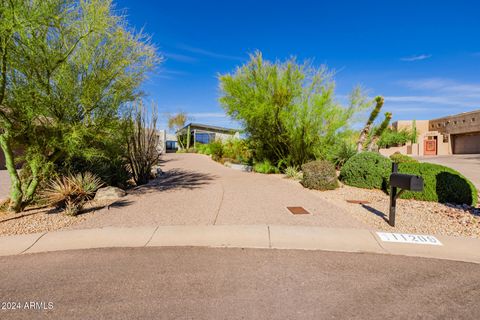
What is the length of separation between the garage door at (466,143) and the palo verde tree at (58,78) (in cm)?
3877

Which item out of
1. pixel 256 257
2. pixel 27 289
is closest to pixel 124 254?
pixel 27 289

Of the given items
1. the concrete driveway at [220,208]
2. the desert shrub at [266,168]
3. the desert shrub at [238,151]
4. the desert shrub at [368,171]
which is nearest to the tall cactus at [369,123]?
the desert shrub at [266,168]

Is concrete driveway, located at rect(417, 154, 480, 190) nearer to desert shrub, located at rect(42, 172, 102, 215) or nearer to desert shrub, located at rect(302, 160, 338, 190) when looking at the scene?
desert shrub, located at rect(302, 160, 338, 190)

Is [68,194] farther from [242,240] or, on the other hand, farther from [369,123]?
[369,123]

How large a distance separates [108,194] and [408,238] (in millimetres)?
7504

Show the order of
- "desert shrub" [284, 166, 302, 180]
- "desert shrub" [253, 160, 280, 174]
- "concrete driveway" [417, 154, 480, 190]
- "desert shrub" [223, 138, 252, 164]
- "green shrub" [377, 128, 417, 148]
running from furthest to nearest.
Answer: "green shrub" [377, 128, 417, 148] < "desert shrub" [223, 138, 252, 164] < "desert shrub" [253, 160, 280, 174] < "concrete driveway" [417, 154, 480, 190] < "desert shrub" [284, 166, 302, 180]

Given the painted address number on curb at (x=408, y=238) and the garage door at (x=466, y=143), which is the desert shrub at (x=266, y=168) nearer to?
the painted address number on curb at (x=408, y=238)

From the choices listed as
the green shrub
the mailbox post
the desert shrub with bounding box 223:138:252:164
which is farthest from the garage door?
the mailbox post

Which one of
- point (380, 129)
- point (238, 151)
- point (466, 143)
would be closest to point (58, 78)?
point (238, 151)

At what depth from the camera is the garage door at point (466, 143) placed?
30.7 m

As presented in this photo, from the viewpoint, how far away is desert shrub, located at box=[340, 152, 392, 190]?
899 centimetres

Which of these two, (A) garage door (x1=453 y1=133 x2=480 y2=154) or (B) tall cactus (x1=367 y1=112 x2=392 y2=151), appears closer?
(B) tall cactus (x1=367 y1=112 x2=392 y2=151)

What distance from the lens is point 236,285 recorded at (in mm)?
3074

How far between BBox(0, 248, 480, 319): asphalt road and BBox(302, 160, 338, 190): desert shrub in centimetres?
540
